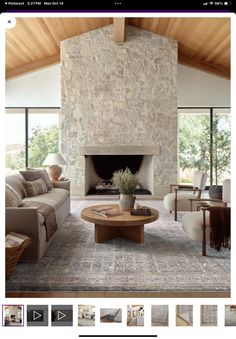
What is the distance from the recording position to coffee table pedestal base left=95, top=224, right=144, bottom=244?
2939 millimetres

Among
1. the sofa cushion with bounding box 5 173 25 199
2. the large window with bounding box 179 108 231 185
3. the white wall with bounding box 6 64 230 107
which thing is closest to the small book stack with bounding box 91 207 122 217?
the sofa cushion with bounding box 5 173 25 199

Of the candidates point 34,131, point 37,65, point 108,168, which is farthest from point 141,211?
point 37,65

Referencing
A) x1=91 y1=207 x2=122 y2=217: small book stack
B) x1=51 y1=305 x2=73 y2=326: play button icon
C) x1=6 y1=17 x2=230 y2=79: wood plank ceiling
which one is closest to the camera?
x1=51 y1=305 x2=73 y2=326: play button icon

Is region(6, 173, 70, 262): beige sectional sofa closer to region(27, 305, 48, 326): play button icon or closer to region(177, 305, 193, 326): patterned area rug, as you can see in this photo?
region(27, 305, 48, 326): play button icon

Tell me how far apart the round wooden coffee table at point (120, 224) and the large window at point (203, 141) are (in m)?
3.30

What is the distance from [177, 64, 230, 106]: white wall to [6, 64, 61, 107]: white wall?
2.78 meters

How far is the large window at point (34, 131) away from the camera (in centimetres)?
637

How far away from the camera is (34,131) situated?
6566mm

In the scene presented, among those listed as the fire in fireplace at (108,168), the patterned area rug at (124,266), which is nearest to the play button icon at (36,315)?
the patterned area rug at (124,266)

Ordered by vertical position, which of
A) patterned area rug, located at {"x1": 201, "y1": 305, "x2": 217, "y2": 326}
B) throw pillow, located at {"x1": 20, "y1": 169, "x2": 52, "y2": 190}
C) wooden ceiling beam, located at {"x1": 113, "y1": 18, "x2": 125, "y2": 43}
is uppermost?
wooden ceiling beam, located at {"x1": 113, "y1": 18, "x2": 125, "y2": 43}

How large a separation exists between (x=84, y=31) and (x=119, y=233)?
14.0 feet

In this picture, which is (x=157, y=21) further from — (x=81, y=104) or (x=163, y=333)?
(x=163, y=333)

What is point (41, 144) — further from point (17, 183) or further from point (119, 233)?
point (119, 233)

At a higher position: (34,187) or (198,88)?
(198,88)
